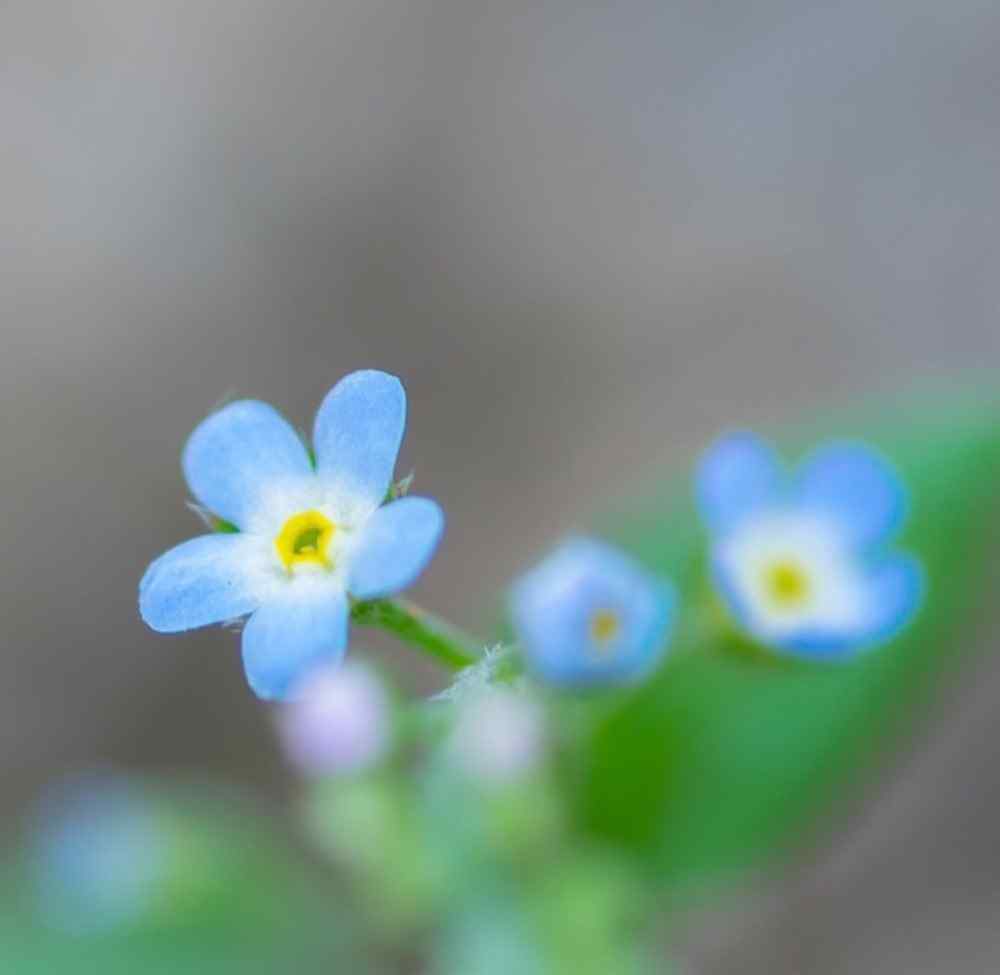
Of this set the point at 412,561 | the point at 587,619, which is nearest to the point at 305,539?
the point at 412,561

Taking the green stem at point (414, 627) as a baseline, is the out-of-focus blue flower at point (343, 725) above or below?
above

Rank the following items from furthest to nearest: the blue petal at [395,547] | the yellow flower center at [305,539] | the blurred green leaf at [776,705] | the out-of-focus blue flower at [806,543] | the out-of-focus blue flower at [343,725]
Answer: the blurred green leaf at [776,705]
the out-of-focus blue flower at [343,725]
the out-of-focus blue flower at [806,543]
the yellow flower center at [305,539]
the blue petal at [395,547]

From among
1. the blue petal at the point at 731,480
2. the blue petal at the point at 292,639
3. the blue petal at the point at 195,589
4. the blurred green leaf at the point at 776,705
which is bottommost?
the blue petal at the point at 292,639

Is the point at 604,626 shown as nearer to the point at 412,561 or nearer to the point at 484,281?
the point at 412,561

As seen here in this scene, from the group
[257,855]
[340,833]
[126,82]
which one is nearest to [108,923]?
[257,855]

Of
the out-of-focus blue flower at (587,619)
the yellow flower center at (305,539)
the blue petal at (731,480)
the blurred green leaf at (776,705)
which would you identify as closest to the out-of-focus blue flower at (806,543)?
the blue petal at (731,480)

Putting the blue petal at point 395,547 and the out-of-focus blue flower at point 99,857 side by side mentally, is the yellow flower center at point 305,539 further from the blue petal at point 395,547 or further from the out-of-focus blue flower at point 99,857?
the out-of-focus blue flower at point 99,857

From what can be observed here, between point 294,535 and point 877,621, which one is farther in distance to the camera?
point 877,621

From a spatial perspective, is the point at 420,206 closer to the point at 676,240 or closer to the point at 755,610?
the point at 676,240
